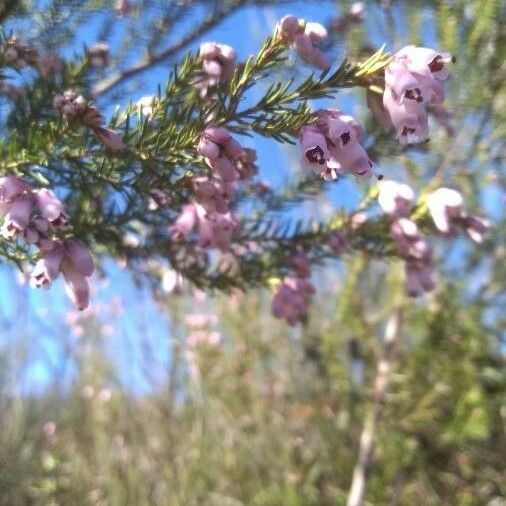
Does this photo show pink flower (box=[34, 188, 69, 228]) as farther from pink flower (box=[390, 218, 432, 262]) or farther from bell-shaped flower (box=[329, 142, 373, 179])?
pink flower (box=[390, 218, 432, 262])

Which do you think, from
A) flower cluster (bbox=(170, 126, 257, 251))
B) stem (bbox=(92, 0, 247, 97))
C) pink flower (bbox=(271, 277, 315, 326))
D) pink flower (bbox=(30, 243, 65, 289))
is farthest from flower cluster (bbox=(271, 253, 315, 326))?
stem (bbox=(92, 0, 247, 97))

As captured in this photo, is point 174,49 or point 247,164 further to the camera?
point 174,49

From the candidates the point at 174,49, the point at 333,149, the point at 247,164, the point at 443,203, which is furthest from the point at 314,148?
the point at 174,49

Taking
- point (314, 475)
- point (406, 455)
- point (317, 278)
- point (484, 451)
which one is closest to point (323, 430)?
point (314, 475)

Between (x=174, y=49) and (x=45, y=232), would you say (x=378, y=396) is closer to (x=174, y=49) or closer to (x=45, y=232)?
(x=174, y=49)

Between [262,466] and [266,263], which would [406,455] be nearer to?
[262,466]

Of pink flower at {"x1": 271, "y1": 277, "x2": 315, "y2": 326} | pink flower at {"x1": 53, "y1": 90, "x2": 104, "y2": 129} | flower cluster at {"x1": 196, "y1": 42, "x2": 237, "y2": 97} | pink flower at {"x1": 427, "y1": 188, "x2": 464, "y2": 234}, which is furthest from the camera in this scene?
pink flower at {"x1": 271, "y1": 277, "x2": 315, "y2": 326}

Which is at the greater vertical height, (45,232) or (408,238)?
(45,232)
